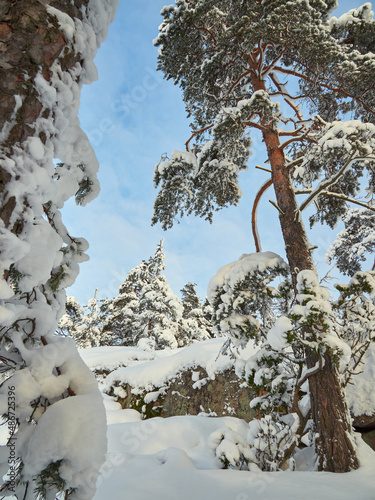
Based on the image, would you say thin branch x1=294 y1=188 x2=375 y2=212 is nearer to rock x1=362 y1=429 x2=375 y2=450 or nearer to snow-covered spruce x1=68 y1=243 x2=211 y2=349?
rock x1=362 y1=429 x2=375 y2=450

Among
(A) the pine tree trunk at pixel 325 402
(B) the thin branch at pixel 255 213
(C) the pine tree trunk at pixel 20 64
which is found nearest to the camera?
(C) the pine tree trunk at pixel 20 64

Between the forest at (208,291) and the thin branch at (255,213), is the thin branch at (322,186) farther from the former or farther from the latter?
the thin branch at (255,213)

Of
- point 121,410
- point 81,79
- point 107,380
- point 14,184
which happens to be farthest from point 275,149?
point 107,380

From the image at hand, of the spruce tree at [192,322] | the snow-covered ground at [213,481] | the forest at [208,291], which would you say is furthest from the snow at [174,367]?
the spruce tree at [192,322]

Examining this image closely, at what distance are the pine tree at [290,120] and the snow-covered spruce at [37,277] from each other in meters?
2.89

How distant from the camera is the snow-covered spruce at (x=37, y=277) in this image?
1.15 meters

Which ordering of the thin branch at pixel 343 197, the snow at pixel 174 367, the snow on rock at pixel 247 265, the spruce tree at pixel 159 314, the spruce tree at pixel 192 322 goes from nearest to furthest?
the snow on rock at pixel 247 265
the thin branch at pixel 343 197
the snow at pixel 174 367
the spruce tree at pixel 159 314
the spruce tree at pixel 192 322

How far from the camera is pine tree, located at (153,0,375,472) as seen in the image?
3.81 m

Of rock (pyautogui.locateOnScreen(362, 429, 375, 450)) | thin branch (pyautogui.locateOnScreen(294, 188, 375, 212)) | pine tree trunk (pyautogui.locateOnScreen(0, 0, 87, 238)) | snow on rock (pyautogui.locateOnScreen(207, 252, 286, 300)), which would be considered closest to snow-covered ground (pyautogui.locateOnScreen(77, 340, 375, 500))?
rock (pyautogui.locateOnScreen(362, 429, 375, 450))

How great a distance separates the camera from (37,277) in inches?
50.3

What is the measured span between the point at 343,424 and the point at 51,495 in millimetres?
3692

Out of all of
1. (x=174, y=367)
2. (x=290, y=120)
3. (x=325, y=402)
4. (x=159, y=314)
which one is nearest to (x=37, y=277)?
(x=325, y=402)

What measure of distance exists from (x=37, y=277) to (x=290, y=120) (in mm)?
6942

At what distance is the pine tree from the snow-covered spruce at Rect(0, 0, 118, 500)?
9.49 ft
